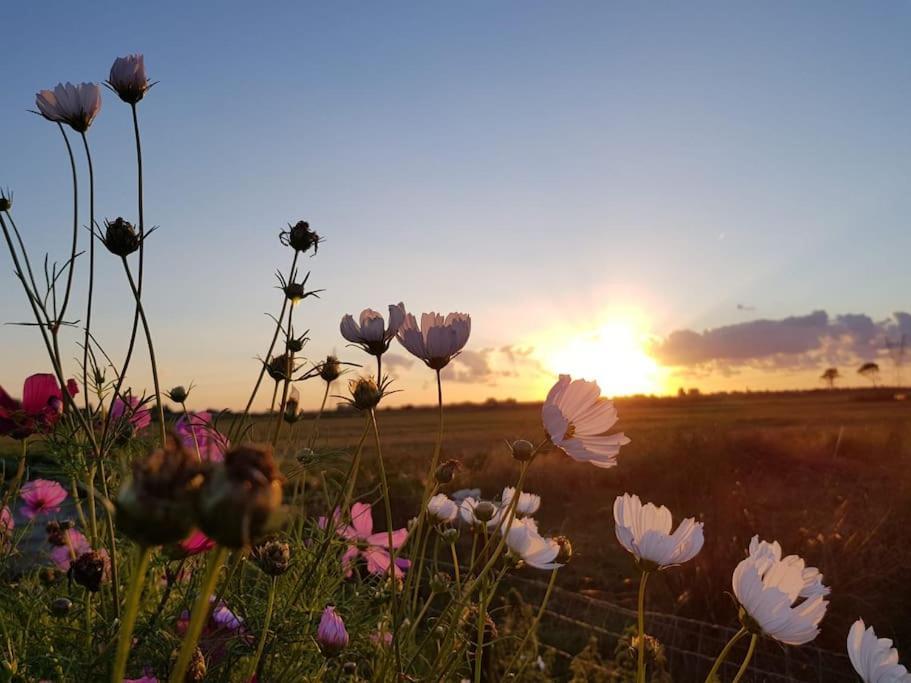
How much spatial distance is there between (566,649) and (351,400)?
2123 millimetres

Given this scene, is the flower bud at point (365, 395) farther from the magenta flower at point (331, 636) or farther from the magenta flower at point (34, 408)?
the magenta flower at point (34, 408)

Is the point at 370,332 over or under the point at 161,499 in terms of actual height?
over

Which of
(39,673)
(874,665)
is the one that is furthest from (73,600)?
(874,665)

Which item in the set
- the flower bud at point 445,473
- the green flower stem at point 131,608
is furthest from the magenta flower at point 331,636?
the green flower stem at point 131,608

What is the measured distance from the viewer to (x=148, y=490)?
34 cm

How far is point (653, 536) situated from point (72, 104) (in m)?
1.05

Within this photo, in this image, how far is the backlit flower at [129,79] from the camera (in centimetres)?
116

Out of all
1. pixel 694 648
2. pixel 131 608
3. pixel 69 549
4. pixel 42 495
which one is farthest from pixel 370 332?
pixel 694 648

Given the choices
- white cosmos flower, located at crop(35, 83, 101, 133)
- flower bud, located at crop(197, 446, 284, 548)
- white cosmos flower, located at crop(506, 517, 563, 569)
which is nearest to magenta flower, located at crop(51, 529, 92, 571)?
white cosmos flower, located at crop(35, 83, 101, 133)

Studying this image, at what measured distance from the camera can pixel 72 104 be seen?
118 centimetres

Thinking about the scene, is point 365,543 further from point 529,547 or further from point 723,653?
point 723,653

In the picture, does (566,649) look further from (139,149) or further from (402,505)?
(139,149)

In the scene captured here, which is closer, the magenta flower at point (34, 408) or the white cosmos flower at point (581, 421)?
the white cosmos flower at point (581, 421)

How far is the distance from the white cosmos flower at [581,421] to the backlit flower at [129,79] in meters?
0.79
